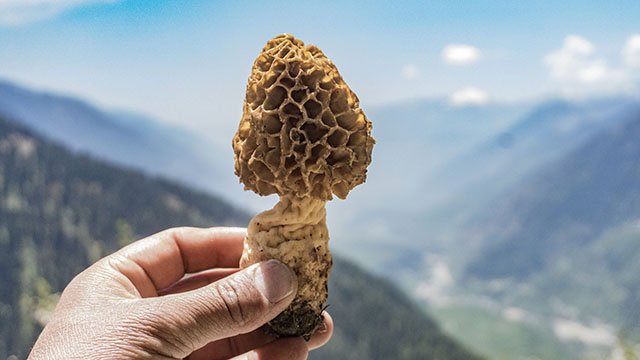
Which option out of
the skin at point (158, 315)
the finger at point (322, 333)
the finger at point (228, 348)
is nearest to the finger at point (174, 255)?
the skin at point (158, 315)

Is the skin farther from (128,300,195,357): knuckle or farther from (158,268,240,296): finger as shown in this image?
(158,268,240,296): finger

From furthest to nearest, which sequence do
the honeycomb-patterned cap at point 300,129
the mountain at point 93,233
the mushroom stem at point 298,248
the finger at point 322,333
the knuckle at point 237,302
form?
1. the mountain at point 93,233
2. the finger at point 322,333
3. the mushroom stem at point 298,248
4. the honeycomb-patterned cap at point 300,129
5. the knuckle at point 237,302

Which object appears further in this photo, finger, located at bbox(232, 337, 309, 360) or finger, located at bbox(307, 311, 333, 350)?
finger, located at bbox(307, 311, 333, 350)

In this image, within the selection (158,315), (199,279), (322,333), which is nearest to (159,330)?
(158,315)

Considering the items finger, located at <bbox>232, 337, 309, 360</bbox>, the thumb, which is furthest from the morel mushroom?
finger, located at <bbox>232, 337, 309, 360</bbox>

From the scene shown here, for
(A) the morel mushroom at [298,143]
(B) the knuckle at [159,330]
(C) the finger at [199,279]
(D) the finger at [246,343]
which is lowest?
(B) the knuckle at [159,330]

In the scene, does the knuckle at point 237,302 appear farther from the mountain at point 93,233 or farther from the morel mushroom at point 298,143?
the mountain at point 93,233
